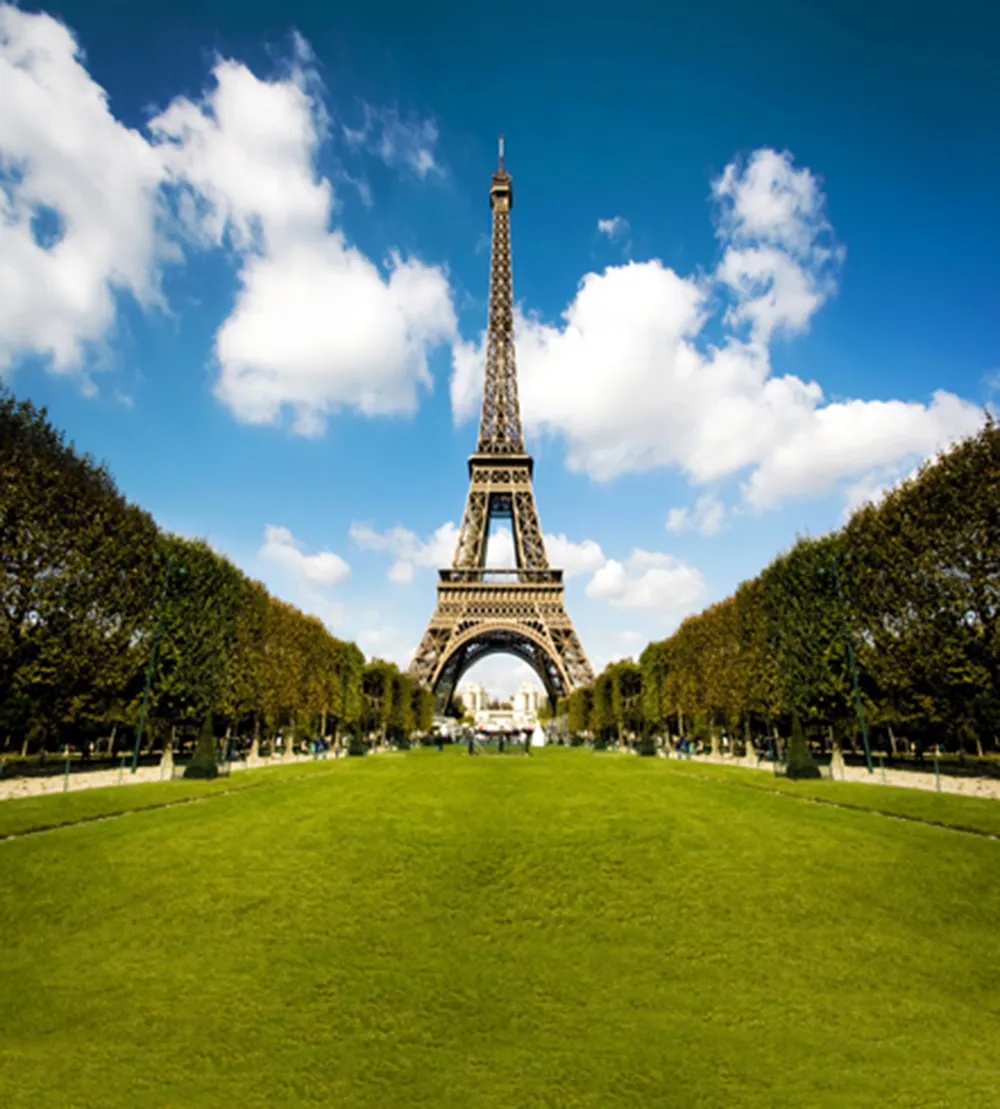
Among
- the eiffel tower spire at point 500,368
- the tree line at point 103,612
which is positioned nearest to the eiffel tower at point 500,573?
the eiffel tower spire at point 500,368

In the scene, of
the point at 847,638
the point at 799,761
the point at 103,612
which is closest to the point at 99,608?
the point at 103,612

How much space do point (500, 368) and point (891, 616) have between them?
62.6 m

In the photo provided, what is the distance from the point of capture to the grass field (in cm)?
715

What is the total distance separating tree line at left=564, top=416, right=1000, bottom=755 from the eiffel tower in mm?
31903

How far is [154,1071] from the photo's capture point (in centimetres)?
714

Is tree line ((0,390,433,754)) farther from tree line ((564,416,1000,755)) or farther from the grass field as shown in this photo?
tree line ((564,416,1000,755))

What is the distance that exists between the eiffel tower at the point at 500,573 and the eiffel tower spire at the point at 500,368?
122 millimetres

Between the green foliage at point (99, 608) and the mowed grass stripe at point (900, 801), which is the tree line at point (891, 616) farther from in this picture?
the green foliage at point (99, 608)

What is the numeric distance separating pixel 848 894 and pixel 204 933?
35.8 ft

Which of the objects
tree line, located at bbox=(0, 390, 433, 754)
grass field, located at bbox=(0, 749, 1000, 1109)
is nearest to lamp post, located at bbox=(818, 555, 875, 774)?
grass field, located at bbox=(0, 749, 1000, 1109)

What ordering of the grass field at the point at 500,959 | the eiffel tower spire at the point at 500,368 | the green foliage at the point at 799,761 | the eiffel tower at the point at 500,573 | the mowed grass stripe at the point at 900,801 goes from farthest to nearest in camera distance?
the eiffel tower spire at the point at 500,368 < the eiffel tower at the point at 500,573 < the green foliage at the point at 799,761 < the mowed grass stripe at the point at 900,801 < the grass field at the point at 500,959

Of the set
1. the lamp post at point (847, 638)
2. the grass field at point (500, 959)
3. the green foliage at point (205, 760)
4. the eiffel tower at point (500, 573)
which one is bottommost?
the grass field at point (500, 959)

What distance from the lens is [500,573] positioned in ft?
259

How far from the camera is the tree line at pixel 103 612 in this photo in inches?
1174
